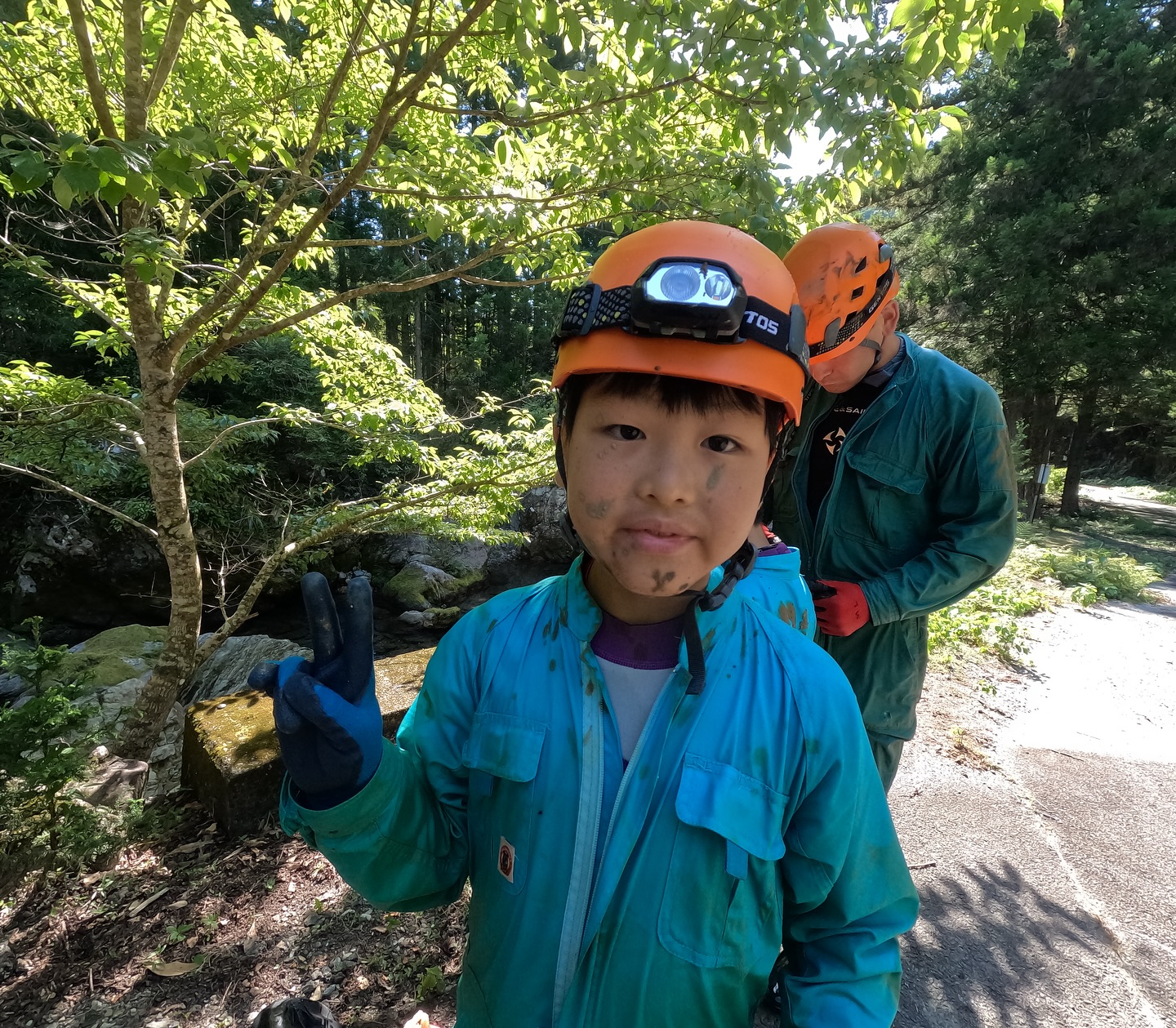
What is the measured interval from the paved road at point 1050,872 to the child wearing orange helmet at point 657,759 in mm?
1785

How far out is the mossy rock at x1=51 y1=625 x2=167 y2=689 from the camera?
626cm

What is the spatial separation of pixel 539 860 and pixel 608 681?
0.32 m

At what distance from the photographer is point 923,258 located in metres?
16.7

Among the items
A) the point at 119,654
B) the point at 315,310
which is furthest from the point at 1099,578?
the point at 119,654

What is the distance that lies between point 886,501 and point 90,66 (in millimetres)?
3316

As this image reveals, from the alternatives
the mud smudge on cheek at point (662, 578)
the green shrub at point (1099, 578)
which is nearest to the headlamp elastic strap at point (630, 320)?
the mud smudge on cheek at point (662, 578)

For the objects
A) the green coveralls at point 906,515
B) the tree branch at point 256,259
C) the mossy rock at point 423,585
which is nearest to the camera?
the green coveralls at point 906,515

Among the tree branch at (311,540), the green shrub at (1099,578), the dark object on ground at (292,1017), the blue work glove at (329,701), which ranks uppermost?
the blue work glove at (329,701)

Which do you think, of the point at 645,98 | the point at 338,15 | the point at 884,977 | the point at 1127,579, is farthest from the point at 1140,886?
the point at 1127,579

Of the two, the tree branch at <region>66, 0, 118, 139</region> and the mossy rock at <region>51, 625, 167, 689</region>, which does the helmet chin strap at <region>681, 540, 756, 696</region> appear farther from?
the mossy rock at <region>51, 625, 167, 689</region>

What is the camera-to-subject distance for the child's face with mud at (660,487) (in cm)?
101

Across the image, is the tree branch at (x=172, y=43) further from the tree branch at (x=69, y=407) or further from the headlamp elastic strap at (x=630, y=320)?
the headlamp elastic strap at (x=630, y=320)

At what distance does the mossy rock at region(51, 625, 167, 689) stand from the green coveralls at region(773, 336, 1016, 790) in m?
6.40

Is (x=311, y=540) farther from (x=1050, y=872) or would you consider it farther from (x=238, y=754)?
(x=1050, y=872)
